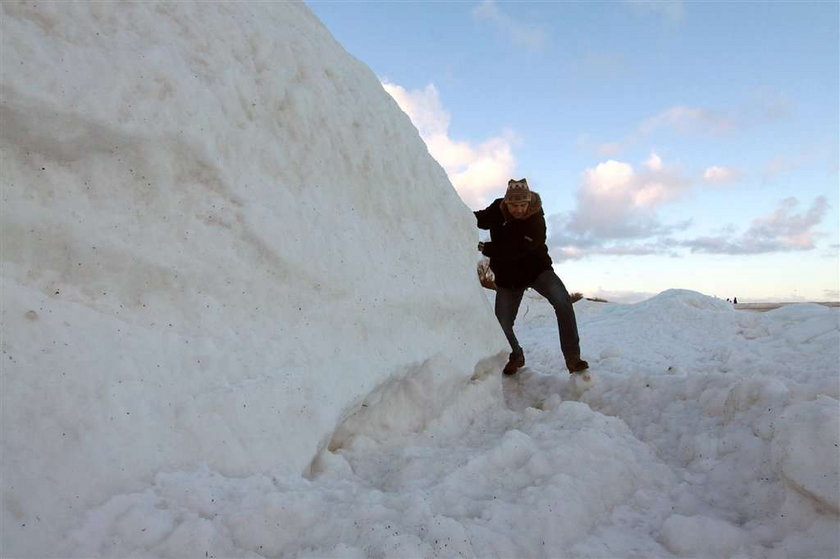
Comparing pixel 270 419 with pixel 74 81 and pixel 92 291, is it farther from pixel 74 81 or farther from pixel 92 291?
pixel 74 81

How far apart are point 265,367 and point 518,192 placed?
3.14 m

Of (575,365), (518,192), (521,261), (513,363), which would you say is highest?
(518,192)

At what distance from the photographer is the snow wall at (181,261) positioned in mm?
2357

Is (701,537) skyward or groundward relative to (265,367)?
groundward

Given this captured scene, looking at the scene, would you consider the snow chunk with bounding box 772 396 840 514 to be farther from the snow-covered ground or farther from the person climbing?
the person climbing

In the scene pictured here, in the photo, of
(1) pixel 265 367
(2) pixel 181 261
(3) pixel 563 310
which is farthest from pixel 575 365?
(2) pixel 181 261

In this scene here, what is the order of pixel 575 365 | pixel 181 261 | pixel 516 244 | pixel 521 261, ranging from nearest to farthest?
pixel 181 261 < pixel 575 365 < pixel 516 244 < pixel 521 261

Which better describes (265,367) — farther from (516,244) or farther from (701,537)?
(516,244)

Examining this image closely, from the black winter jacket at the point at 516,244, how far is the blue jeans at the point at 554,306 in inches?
3.6

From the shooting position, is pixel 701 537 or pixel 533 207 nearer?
pixel 701 537

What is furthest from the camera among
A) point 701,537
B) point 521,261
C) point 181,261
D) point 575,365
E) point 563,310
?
point 521,261

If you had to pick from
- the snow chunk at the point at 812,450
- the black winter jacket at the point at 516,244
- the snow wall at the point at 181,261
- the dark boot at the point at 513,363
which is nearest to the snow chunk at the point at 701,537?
the snow chunk at the point at 812,450

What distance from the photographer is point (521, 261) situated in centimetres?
558

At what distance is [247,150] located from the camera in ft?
10.7
